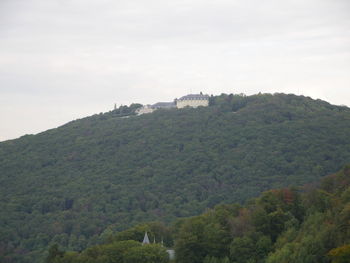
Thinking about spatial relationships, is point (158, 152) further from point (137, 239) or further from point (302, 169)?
point (137, 239)

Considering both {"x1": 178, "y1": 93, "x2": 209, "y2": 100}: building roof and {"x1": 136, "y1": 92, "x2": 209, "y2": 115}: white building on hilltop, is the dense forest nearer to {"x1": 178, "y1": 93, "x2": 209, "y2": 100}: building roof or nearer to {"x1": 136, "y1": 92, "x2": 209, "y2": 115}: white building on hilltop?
{"x1": 136, "y1": 92, "x2": 209, "y2": 115}: white building on hilltop

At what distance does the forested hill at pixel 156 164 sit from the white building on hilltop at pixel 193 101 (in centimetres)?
680

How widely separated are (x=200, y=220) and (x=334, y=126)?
3186 inches

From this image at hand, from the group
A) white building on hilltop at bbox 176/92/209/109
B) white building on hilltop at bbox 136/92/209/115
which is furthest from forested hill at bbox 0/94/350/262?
white building on hilltop at bbox 136/92/209/115

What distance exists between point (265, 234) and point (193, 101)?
378 feet

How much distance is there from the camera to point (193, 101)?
19125 cm

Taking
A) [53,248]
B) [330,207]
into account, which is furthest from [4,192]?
[330,207]

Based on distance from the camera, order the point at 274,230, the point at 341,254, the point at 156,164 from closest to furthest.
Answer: the point at 341,254 → the point at 274,230 → the point at 156,164

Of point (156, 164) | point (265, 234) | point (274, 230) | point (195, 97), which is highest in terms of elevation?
point (195, 97)

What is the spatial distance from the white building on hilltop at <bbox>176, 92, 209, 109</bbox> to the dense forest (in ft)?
342

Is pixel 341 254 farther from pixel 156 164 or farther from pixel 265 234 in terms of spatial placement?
pixel 156 164

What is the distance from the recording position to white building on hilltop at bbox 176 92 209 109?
191 meters

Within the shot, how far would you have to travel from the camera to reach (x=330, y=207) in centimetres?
7331

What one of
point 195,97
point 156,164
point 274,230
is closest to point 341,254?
point 274,230
